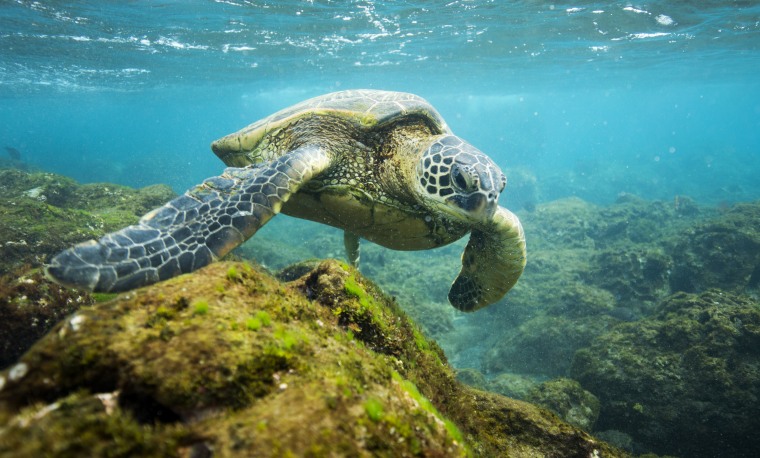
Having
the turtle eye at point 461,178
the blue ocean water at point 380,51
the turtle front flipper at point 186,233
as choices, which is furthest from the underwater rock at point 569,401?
the blue ocean water at point 380,51

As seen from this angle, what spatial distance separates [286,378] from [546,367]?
8.40 metres

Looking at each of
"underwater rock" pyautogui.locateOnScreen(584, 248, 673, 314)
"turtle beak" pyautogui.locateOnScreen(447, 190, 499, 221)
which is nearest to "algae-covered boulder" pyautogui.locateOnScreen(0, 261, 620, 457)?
"turtle beak" pyautogui.locateOnScreen(447, 190, 499, 221)

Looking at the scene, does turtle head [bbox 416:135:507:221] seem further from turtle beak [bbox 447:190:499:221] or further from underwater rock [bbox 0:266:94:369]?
underwater rock [bbox 0:266:94:369]

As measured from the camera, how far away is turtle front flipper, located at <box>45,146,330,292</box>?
6.52 feet

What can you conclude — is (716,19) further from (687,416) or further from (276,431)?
(276,431)

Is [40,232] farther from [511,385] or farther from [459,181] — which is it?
[511,385]

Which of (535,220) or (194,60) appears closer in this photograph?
(535,220)

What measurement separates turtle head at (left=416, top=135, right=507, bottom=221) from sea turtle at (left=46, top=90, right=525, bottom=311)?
0.01 m

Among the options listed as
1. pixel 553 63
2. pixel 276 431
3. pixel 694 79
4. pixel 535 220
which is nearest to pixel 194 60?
pixel 535 220

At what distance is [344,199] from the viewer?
406 cm

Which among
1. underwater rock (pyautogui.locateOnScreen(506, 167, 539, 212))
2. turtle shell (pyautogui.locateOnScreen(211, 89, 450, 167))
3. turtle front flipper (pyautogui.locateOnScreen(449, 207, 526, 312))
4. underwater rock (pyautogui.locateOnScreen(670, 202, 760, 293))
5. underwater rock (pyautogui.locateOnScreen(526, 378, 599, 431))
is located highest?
turtle shell (pyautogui.locateOnScreen(211, 89, 450, 167))

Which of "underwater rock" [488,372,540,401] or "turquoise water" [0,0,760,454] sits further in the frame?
Answer: "turquoise water" [0,0,760,454]

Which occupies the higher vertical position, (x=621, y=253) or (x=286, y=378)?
(x=286, y=378)

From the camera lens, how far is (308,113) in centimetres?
447
